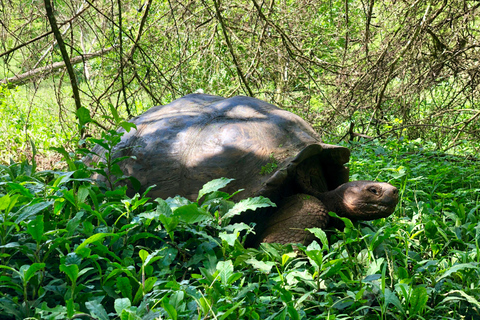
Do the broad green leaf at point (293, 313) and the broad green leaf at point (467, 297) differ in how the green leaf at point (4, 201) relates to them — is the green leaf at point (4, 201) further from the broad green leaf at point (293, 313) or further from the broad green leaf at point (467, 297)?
the broad green leaf at point (467, 297)

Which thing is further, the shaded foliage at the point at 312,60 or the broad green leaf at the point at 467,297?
the shaded foliage at the point at 312,60

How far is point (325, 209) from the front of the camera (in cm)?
253

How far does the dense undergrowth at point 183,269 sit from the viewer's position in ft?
4.44

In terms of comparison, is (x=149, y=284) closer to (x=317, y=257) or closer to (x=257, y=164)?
(x=317, y=257)

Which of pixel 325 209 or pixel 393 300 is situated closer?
pixel 393 300

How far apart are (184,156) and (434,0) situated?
9.88ft

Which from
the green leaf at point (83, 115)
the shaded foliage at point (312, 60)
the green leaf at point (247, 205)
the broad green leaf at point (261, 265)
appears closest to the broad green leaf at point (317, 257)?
the broad green leaf at point (261, 265)

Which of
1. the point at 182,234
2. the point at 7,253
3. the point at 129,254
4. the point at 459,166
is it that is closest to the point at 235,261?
the point at 182,234

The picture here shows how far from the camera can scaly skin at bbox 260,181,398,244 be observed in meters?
2.36

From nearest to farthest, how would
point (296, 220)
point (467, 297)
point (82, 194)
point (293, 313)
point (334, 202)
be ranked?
point (293, 313), point (467, 297), point (82, 194), point (296, 220), point (334, 202)

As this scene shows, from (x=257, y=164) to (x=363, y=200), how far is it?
2.23 ft

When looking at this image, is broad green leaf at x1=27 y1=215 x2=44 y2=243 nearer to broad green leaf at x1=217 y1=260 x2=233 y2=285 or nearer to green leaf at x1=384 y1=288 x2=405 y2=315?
broad green leaf at x1=217 y1=260 x2=233 y2=285

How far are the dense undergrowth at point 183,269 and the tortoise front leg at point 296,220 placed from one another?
0.56 feet

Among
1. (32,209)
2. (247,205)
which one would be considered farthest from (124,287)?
(247,205)
